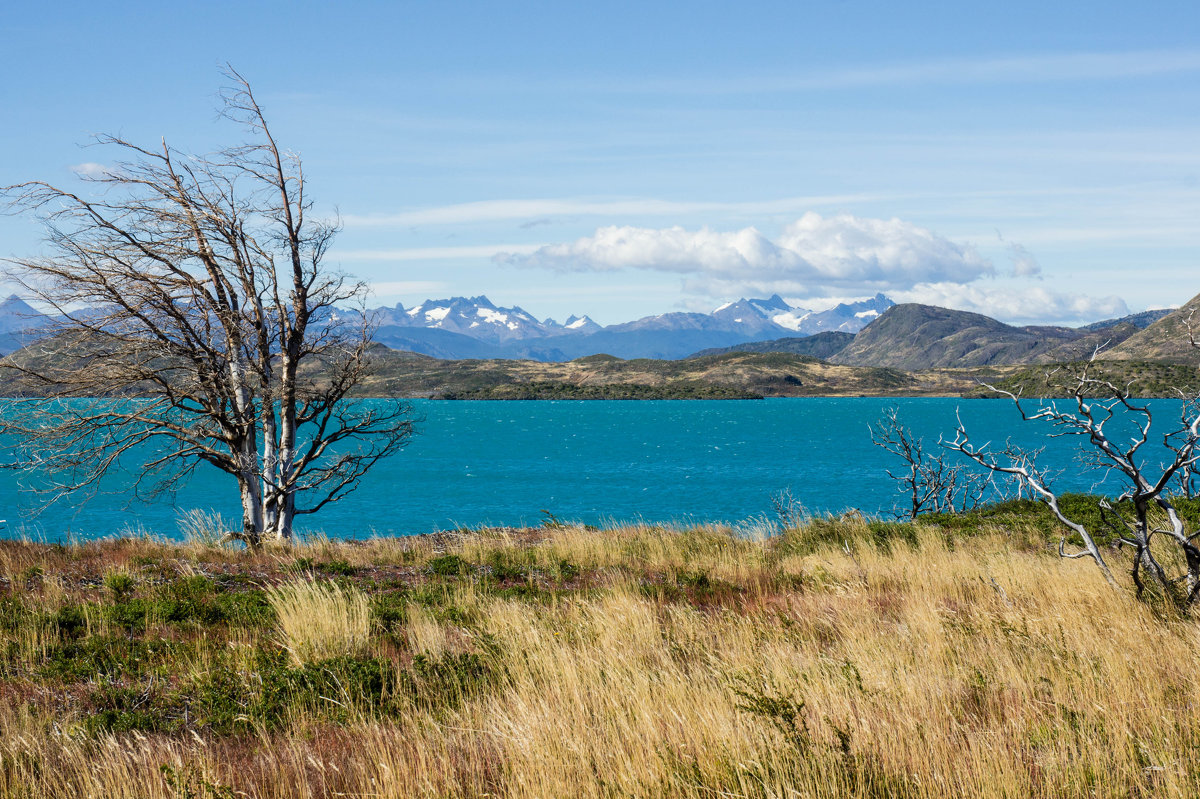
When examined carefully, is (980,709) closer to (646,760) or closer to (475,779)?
(646,760)

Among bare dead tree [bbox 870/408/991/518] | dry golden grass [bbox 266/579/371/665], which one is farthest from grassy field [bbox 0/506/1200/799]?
bare dead tree [bbox 870/408/991/518]

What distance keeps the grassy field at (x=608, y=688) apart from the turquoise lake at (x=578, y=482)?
7.48 meters

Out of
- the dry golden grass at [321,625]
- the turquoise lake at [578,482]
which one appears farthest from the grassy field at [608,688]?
the turquoise lake at [578,482]

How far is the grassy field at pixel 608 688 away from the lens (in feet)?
14.4

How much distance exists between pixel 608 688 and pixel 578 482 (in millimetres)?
57922

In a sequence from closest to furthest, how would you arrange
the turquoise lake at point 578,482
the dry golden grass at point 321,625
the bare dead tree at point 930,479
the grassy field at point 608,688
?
the grassy field at point 608,688, the dry golden grass at point 321,625, the bare dead tree at point 930,479, the turquoise lake at point 578,482

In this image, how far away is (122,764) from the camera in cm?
476

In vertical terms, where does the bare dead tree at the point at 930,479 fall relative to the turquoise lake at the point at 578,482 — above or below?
above

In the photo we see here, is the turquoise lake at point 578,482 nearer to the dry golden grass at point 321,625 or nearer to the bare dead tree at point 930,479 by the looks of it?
the bare dead tree at point 930,479

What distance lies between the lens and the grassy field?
172 inches

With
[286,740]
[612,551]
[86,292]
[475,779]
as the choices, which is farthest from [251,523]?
[475,779]

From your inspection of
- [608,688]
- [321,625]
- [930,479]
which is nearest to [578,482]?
[930,479]

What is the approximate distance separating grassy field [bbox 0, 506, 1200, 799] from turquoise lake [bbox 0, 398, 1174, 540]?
7481 mm

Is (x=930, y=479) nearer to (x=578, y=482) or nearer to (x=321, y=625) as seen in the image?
(x=321, y=625)
